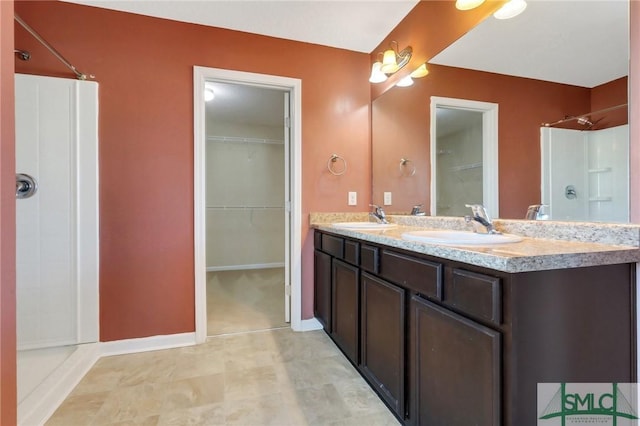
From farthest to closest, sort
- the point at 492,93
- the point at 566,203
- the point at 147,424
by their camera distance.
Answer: the point at 492,93, the point at 147,424, the point at 566,203

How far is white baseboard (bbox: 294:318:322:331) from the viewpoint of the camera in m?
2.36

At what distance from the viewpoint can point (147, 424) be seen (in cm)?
132

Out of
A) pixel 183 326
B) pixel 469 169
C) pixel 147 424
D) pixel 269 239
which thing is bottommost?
pixel 147 424

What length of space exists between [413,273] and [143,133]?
2007 mm

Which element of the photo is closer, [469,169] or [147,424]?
[147,424]

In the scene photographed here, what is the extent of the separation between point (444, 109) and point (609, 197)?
3.36ft

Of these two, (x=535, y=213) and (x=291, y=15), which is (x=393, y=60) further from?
(x=535, y=213)

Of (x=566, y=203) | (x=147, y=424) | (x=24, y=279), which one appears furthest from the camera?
(x=24, y=279)

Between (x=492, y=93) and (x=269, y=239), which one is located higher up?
(x=492, y=93)

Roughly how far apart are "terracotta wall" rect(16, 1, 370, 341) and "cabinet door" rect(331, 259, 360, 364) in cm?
108

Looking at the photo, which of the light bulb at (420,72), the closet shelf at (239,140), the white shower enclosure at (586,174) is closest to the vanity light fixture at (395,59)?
the light bulb at (420,72)

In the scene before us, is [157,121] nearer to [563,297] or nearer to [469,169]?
[469,169]

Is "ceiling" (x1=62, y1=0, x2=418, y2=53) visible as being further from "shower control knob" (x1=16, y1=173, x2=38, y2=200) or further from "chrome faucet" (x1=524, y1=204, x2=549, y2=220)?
"chrome faucet" (x1=524, y1=204, x2=549, y2=220)

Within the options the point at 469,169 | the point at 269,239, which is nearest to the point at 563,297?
the point at 469,169
